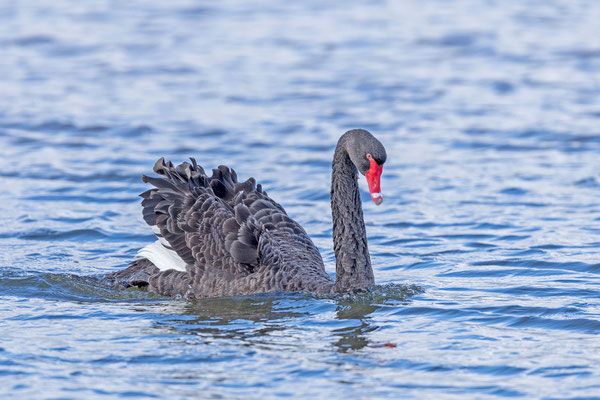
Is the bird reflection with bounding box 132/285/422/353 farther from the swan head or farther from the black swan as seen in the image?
the swan head

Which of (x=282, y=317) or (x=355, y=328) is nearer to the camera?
(x=355, y=328)

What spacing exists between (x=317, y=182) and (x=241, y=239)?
467 cm

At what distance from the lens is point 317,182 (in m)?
13.3

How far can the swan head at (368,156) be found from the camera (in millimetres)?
8070

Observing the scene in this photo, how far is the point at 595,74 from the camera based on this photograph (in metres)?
19.2

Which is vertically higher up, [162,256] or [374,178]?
[374,178]

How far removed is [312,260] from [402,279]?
41.2 inches

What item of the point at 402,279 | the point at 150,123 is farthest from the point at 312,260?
the point at 150,123

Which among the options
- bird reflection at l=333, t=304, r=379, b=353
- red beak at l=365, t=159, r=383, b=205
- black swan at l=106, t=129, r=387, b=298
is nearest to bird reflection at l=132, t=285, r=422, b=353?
bird reflection at l=333, t=304, r=379, b=353

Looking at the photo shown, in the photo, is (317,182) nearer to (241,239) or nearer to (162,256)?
(162,256)

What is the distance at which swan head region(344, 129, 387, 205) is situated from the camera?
26.5 feet

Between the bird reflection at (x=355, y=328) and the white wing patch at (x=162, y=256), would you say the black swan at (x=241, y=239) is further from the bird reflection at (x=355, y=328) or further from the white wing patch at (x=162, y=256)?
the bird reflection at (x=355, y=328)

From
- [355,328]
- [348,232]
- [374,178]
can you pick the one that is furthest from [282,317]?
[374,178]

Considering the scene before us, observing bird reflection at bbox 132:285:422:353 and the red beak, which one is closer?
bird reflection at bbox 132:285:422:353
